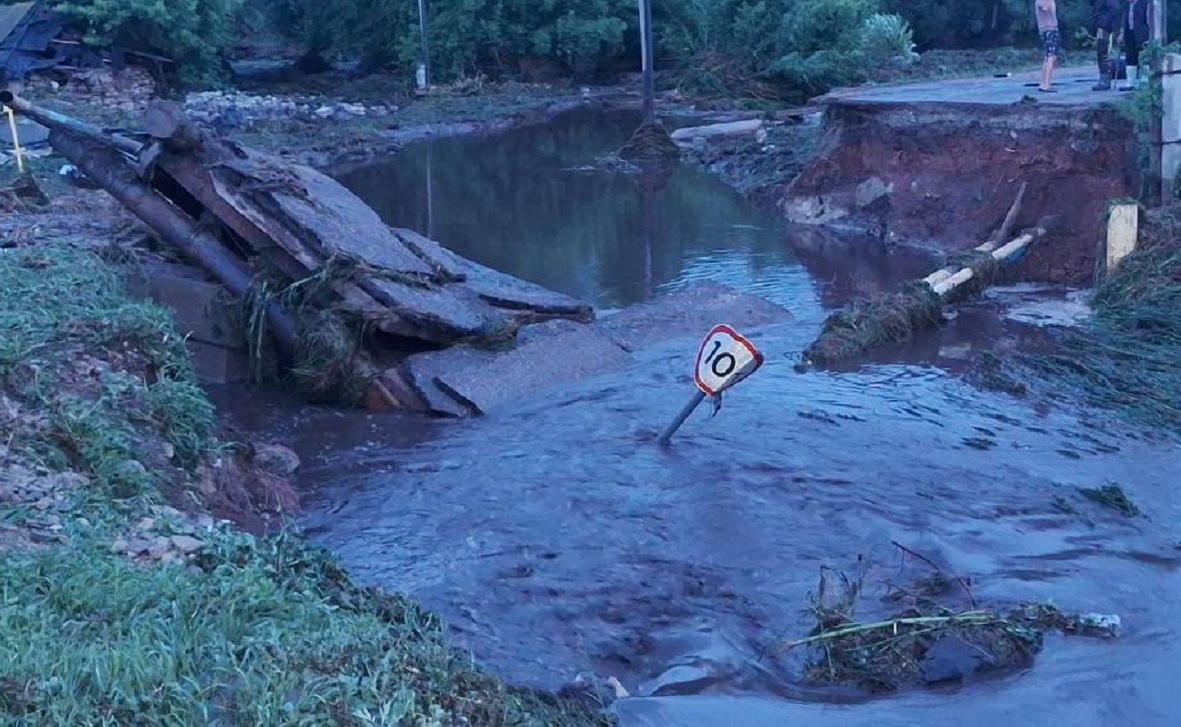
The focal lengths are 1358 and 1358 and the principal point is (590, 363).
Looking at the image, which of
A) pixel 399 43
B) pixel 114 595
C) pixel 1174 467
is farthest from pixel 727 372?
pixel 399 43

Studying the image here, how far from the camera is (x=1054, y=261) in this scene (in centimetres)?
1271

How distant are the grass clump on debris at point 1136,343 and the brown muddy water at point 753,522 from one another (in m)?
0.40

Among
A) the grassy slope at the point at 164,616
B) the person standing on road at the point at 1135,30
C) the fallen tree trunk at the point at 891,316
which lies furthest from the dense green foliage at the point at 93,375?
the person standing on road at the point at 1135,30

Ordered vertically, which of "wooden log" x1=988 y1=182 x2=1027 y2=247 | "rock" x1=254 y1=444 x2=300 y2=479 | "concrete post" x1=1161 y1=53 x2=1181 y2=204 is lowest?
"rock" x1=254 y1=444 x2=300 y2=479

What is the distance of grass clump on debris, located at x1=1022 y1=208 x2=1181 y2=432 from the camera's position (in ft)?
29.0

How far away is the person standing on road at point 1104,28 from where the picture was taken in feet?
46.8

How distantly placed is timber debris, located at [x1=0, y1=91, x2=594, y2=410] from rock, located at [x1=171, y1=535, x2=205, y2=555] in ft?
12.2

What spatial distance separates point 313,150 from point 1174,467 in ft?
62.5

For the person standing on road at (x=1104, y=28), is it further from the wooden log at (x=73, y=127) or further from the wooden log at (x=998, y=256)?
the wooden log at (x=73, y=127)

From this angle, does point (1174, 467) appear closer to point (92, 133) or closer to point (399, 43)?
point (92, 133)

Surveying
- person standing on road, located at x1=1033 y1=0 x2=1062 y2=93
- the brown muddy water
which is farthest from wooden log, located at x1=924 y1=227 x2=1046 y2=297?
person standing on road, located at x1=1033 y1=0 x2=1062 y2=93

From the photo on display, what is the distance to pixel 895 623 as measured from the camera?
5512 millimetres

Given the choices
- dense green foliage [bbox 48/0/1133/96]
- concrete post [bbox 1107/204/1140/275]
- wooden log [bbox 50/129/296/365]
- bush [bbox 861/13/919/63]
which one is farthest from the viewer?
bush [bbox 861/13/919/63]

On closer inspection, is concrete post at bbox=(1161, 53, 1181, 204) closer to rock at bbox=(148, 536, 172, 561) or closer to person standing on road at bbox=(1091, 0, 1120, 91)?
person standing on road at bbox=(1091, 0, 1120, 91)
